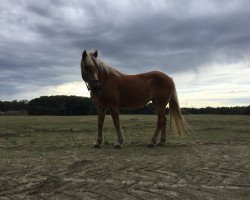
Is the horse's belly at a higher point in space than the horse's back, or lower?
lower

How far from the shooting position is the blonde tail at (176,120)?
11.1 metres

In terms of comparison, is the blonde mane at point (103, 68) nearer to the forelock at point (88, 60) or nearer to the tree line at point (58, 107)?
the forelock at point (88, 60)

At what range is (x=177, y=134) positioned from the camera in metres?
11.2

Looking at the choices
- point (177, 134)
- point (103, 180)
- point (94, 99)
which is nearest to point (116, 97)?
point (94, 99)

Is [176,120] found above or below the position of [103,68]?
below

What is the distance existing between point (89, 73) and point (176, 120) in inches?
137

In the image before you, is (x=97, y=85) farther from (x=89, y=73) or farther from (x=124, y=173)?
(x=124, y=173)

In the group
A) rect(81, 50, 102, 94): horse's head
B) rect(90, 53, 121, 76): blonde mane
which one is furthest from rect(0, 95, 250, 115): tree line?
rect(81, 50, 102, 94): horse's head

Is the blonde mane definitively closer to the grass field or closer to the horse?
the horse

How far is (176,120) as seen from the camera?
11.3 meters

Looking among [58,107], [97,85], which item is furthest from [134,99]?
[58,107]

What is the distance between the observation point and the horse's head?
9109 mm

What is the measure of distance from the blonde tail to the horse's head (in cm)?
290

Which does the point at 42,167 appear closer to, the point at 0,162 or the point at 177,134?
the point at 0,162
